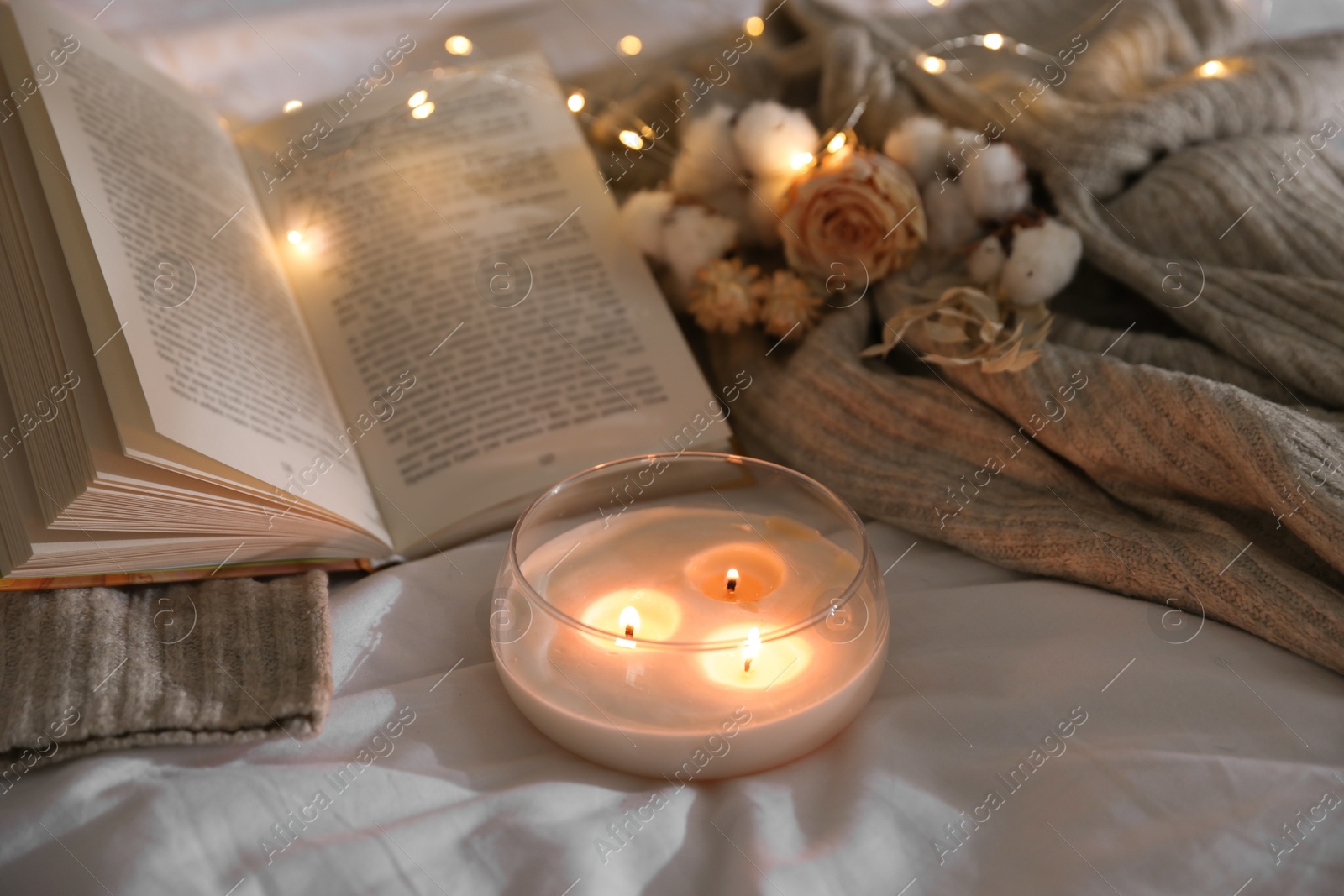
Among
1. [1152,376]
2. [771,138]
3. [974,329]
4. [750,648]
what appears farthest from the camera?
[771,138]

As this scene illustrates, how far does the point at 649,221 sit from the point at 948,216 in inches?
9.6

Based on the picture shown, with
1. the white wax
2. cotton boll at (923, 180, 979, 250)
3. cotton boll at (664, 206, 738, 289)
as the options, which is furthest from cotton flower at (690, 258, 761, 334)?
the white wax

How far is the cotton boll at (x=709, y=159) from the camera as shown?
2.77ft

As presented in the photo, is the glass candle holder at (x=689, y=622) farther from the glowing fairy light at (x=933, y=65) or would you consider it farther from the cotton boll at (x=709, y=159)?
the glowing fairy light at (x=933, y=65)

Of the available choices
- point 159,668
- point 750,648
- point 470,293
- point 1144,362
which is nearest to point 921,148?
point 1144,362

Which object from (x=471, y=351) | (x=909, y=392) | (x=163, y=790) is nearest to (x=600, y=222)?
(x=471, y=351)

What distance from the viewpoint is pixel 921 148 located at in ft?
2.65

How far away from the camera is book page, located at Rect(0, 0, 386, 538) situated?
62 centimetres

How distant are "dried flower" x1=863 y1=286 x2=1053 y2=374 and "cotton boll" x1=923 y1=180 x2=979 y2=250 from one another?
0.27 feet

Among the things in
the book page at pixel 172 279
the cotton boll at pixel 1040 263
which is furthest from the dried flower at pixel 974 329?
the book page at pixel 172 279

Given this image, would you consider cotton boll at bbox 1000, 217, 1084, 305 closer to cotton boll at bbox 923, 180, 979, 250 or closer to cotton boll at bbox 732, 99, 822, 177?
cotton boll at bbox 923, 180, 979, 250

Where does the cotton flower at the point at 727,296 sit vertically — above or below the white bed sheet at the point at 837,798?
above

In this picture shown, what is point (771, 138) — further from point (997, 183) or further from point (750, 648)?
point (750, 648)

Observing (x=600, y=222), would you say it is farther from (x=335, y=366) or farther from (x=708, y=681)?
(x=708, y=681)
